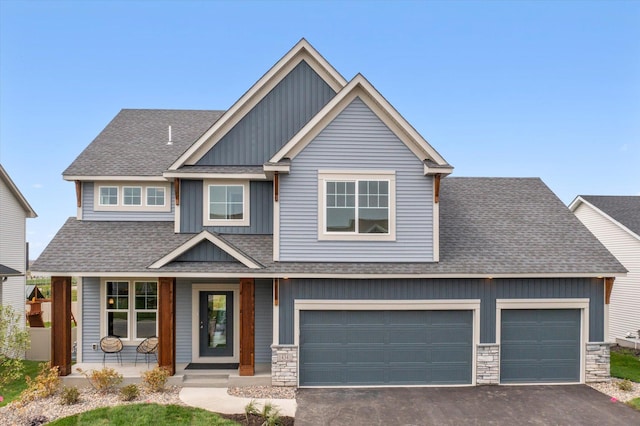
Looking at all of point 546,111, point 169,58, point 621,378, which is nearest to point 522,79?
point 546,111

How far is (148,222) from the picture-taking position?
40.6 feet

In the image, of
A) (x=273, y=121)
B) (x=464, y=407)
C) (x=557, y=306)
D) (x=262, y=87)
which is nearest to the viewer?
(x=464, y=407)

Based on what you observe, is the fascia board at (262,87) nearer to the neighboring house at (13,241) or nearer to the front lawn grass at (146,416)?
the front lawn grass at (146,416)

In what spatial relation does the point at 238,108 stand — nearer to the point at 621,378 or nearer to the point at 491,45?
the point at 621,378

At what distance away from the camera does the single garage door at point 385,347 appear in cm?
1033

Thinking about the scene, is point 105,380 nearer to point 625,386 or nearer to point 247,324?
point 247,324

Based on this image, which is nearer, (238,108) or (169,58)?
(238,108)

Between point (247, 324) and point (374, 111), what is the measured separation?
681 centimetres

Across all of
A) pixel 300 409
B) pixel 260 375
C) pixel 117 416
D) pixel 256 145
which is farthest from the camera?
pixel 256 145

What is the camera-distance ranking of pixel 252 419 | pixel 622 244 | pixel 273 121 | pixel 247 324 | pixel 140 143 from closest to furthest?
pixel 252 419 < pixel 247 324 < pixel 273 121 < pixel 140 143 < pixel 622 244

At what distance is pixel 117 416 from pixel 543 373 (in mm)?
10932

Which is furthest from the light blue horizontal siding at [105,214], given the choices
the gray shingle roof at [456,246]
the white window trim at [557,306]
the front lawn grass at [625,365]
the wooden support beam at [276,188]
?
the front lawn grass at [625,365]

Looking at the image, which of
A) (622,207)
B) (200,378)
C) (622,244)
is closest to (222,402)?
(200,378)

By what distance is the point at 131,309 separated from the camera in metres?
11.8
